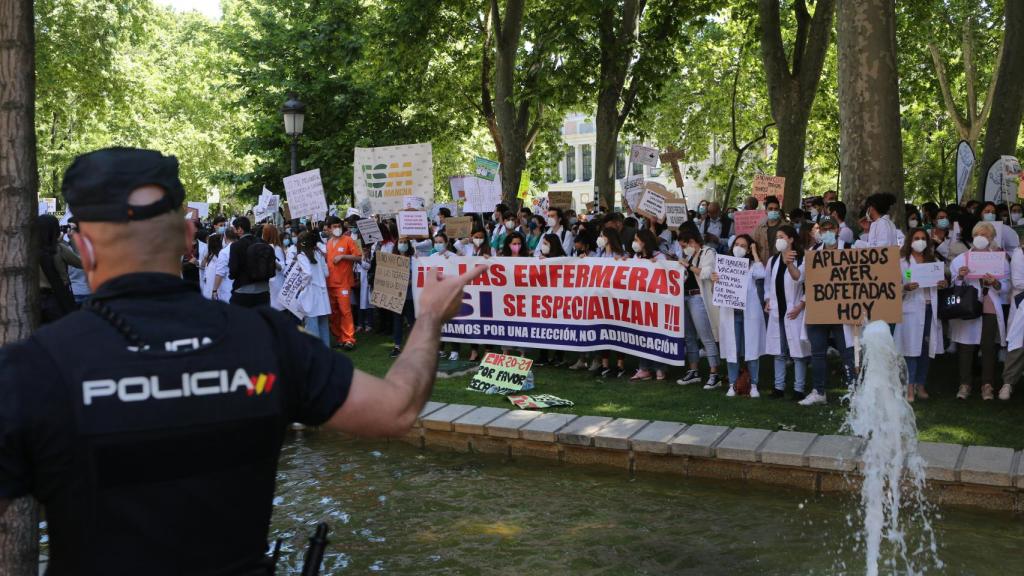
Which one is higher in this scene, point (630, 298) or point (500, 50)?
point (500, 50)

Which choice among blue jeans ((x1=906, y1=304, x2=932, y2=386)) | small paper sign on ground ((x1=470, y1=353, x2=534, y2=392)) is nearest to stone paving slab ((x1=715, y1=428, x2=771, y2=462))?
blue jeans ((x1=906, y1=304, x2=932, y2=386))

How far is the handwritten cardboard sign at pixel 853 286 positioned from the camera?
987cm

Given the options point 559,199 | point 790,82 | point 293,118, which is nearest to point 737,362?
point 790,82

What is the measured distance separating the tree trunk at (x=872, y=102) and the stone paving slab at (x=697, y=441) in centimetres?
478

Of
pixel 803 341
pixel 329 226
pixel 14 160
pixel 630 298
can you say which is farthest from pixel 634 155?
pixel 14 160

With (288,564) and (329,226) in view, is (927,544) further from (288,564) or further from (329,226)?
(329,226)

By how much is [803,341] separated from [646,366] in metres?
2.41

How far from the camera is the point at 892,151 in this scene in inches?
475

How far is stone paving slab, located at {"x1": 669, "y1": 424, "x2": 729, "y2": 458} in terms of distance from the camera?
27.2ft

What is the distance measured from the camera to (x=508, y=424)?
948cm

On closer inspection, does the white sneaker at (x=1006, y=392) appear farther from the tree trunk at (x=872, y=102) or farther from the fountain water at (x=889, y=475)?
the tree trunk at (x=872, y=102)

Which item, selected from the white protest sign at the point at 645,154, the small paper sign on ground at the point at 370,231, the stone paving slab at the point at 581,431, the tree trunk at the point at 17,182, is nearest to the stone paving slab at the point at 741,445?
the stone paving slab at the point at 581,431

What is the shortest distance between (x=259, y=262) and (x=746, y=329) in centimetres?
592

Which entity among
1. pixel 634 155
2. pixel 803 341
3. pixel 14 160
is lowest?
pixel 803 341
